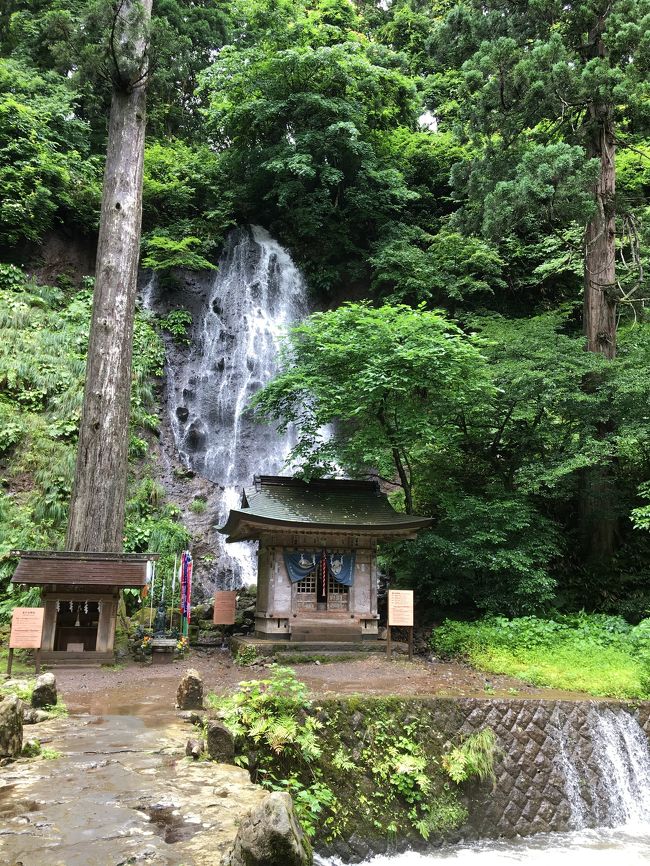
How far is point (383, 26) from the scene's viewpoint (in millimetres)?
29250

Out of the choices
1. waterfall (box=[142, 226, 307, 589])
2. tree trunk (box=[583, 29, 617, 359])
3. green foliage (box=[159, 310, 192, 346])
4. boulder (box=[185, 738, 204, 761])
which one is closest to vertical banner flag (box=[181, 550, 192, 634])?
waterfall (box=[142, 226, 307, 589])

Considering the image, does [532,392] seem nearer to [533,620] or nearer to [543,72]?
[533,620]

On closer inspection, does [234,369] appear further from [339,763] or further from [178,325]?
[339,763]

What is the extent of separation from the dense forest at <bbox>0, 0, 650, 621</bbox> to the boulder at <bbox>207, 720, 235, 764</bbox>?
7866 millimetres

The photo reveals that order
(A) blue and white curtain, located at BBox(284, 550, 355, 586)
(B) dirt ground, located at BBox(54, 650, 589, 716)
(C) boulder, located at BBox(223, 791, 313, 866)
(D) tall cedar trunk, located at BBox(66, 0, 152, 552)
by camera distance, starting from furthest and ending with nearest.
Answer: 1. (A) blue and white curtain, located at BBox(284, 550, 355, 586)
2. (D) tall cedar trunk, located at BBox(66, 0, 152, 552)
3. (B) dirt ground, located at BBox(54, 650, 589, 716)
4. (C) boulder, located at BBox(223, 791, 313, 866)

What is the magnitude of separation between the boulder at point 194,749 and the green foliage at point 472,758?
3179 millimetres

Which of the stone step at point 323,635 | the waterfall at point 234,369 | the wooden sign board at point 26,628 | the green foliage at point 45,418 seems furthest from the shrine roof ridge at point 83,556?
the waterfall at point 234,369

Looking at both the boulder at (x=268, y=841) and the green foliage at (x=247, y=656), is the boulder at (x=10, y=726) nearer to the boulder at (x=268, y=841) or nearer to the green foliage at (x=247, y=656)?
the boulder at (x=268, y=841)

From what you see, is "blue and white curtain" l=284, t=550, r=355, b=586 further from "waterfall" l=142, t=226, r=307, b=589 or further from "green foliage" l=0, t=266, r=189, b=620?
"waterfall" l=142, t=226, r=307, b=589

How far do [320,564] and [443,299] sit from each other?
477 inches

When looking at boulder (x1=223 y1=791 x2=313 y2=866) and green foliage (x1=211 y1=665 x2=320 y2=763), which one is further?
green foliage (x1=211 y1=665 x2=320 y2=763)

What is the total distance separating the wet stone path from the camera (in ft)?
11.3

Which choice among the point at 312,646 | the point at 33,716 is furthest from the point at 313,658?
the point at 33,716

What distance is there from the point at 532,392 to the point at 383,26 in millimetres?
24848
